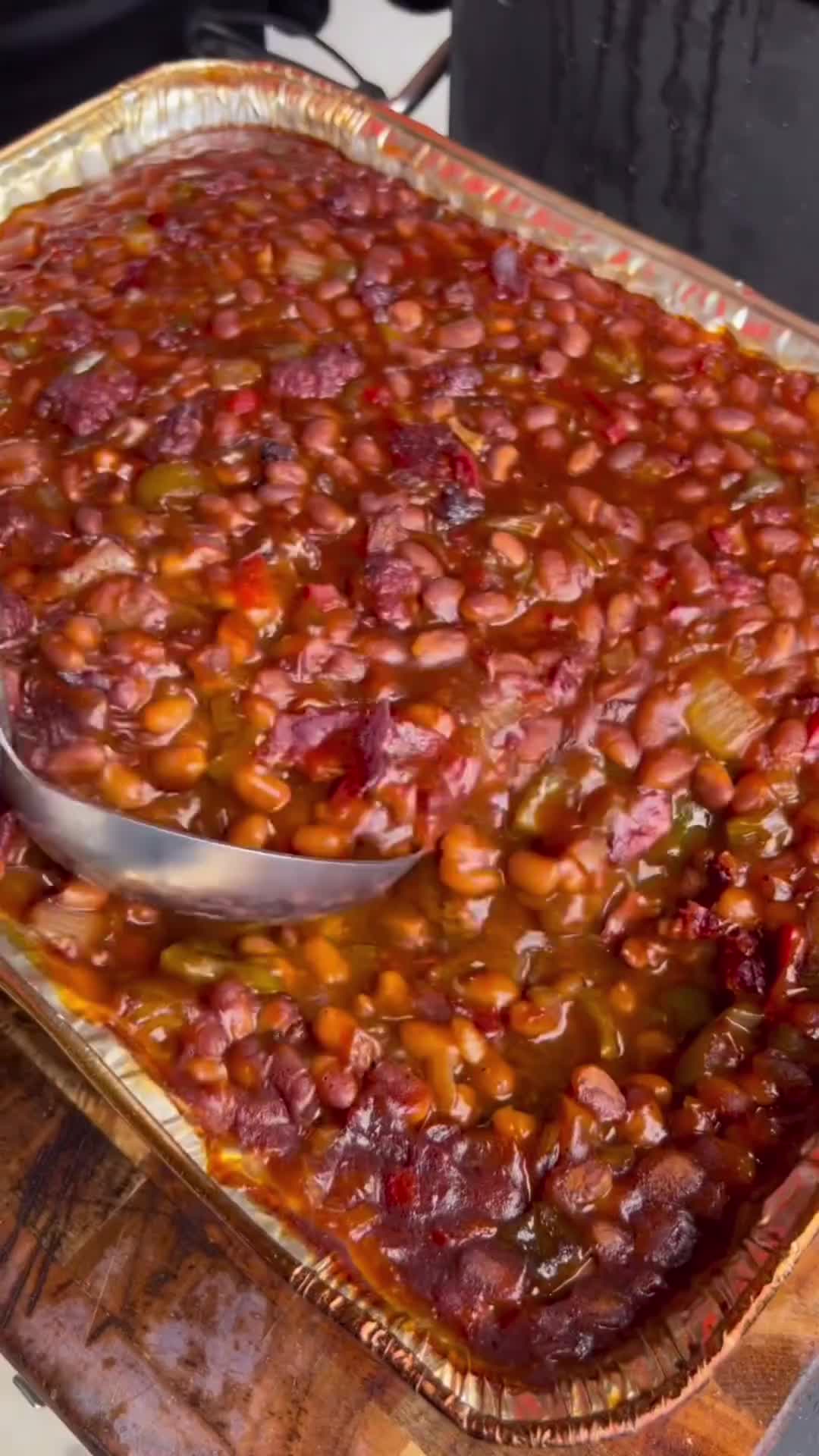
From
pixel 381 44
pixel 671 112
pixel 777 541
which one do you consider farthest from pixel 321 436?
pixel 381 44

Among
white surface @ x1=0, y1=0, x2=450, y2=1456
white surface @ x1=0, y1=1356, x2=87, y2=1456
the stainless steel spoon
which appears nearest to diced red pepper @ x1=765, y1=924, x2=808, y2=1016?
the stainless steel spoon

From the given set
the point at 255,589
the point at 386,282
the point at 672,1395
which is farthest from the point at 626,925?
the point at 386,282

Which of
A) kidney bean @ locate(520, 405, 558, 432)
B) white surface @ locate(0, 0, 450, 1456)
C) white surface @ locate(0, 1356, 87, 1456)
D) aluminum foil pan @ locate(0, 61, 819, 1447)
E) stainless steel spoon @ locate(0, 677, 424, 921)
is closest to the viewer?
aluminum foil pan @ locate(0, 61, 819, 1447)

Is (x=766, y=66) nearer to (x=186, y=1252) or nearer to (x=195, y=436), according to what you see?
(x=195, y=436)

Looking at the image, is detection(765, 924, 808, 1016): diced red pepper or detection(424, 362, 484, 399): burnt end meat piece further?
detection(424, 362, 484, 399): burnt end meat piece

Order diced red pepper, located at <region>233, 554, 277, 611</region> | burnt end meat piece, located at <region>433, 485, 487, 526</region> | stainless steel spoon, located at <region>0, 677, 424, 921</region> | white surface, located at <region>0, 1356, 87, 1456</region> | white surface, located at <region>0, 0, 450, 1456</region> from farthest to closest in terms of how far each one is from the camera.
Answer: white surface, located at <region>0, 0, 450, 1456</region> → white surface, located at <region>0, 1356, 87, 1456</region> → burnt end meat piece, located at <region>433, 485, 487, 526</region> → diced red pepper, located at <region>233, 554, 277, 611</region> → stainless steel spoon, located at <region>0, 677, 424, 921</region>

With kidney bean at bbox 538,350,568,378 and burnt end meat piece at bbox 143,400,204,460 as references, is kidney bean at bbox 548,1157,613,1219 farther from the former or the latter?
kidney bean at bbox 538,350,568,378
